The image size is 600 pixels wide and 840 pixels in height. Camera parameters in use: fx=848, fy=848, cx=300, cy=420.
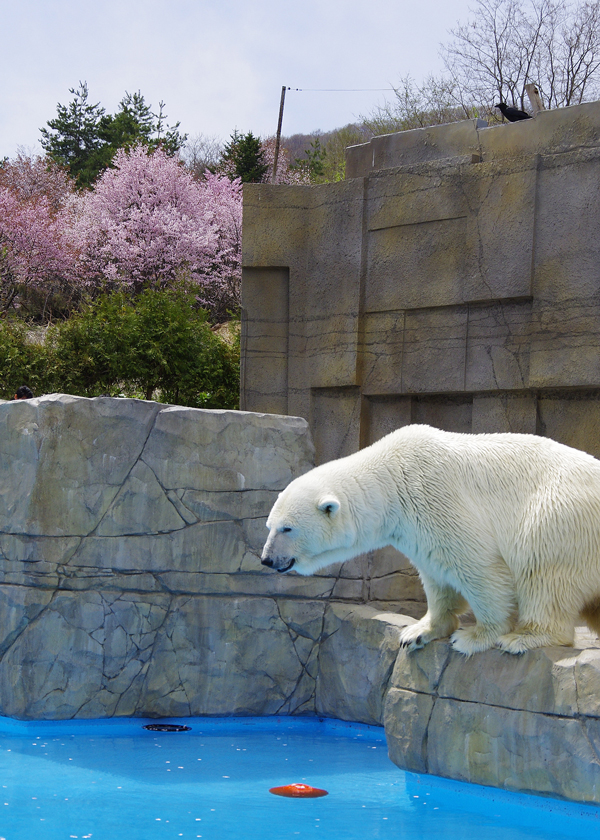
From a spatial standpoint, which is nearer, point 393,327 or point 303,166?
point 393,327

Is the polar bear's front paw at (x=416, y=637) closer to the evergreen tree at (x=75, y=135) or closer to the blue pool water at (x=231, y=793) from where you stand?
the blue pool water at (x=231, y=793)

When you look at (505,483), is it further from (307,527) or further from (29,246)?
(29,246)

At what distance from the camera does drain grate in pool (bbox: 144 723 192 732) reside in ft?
18.4

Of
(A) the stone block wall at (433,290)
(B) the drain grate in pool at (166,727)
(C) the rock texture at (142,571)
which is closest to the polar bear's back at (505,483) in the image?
(C) the rock texture at (142,571)

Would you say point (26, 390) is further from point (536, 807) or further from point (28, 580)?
point (536, 807)

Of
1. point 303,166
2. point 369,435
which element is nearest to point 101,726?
point 369,435

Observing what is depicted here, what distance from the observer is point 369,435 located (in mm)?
8406

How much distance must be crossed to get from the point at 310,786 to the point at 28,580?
2.42 meters

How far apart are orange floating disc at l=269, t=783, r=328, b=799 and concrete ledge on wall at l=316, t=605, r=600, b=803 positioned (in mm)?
451

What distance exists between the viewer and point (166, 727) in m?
5.66

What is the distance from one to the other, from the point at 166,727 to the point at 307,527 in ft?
8.24

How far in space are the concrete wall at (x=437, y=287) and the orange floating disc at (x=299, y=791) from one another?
3.84 metres

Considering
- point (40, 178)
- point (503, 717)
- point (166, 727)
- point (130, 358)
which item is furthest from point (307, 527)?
point (40, 178)

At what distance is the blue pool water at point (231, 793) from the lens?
3.72 m
